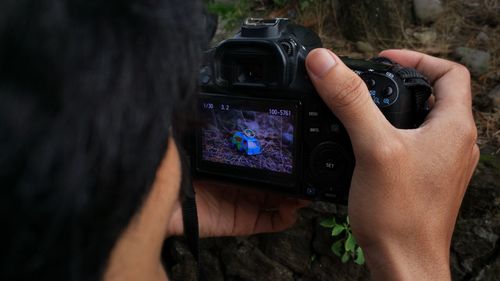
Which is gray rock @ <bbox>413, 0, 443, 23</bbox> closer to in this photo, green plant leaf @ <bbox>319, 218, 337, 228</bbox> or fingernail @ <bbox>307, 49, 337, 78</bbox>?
green plant leaf @ <bbox>319, 218, 337, 228</bbox>

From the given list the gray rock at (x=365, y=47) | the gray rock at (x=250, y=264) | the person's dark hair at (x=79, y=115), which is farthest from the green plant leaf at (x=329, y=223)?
the person's dark hair at (x=79, y=115)

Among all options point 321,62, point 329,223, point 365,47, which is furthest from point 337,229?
point 365,47

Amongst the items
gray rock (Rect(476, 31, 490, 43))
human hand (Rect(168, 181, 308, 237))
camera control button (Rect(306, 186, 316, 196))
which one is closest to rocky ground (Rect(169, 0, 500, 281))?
gray rock (Rect(476, 31, 490, 43))

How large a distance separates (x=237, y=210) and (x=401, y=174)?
466mm

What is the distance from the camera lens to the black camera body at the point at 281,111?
0.90 meters

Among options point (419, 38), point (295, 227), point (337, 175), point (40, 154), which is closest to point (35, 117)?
point (40, 154)

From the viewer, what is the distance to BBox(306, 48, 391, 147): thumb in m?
0.81

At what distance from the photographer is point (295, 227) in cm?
142

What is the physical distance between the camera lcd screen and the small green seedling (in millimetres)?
395

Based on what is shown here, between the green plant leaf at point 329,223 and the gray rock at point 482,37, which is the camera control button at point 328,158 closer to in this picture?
the green plant leaf at point 329,223

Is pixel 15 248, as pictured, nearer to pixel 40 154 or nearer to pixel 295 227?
pixel 40 154

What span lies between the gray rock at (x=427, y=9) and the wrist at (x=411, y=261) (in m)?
1.23

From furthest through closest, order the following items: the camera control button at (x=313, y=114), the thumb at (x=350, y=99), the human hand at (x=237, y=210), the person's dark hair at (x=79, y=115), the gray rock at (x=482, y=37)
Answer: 1. the gray rock at (x=482, y=37)
2. the human hand at (x=237, y=210)
3. the camera control button at (x=313, y=114)
4. the thumb at (x=350, y=99)
5. the person's dark hair at (x=79, y=115)

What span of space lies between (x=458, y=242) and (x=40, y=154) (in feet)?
3.72
